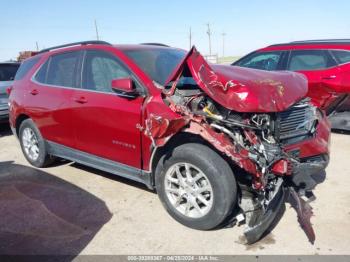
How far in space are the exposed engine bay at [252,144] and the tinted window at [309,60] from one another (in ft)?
10.9

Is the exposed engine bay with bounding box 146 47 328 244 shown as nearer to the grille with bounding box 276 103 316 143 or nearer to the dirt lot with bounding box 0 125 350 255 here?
the grille with bounding box 276 103 316 143

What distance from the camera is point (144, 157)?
3.82 meters

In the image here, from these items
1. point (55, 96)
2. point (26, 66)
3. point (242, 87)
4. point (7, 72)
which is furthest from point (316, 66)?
point (7, 72)

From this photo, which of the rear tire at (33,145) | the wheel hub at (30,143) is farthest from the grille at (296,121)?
the wheel hub at (30,143)

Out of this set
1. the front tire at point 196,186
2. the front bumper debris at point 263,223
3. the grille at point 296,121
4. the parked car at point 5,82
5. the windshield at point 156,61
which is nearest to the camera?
the front bumper debris at point 263,223

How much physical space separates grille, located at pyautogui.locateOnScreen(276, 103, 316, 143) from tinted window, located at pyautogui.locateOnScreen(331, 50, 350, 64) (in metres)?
2.79

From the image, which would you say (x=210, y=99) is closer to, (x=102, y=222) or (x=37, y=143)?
(x=102, y=222)

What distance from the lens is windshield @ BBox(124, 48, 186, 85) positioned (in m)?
3.96

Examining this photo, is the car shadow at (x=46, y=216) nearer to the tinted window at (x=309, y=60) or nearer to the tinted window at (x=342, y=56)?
the tinted window at (x=309, y=60)

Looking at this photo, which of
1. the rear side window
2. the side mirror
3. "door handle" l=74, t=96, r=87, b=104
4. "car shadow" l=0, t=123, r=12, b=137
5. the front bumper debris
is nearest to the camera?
the front bumper debris

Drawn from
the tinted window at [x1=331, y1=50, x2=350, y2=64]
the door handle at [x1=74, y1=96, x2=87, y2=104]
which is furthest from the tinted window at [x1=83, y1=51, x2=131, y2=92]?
the tinted window at [x1=331, y1=50, x2=350, y2=64]

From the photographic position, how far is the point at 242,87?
3.28m

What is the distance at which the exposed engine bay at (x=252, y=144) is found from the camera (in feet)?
10.2

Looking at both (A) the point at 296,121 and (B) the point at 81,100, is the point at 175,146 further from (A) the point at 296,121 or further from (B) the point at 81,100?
(B) the point at 81,100
